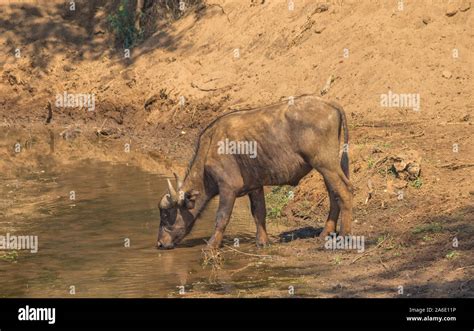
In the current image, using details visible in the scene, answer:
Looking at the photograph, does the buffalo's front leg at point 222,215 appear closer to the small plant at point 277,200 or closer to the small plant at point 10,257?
the small plant at point 277,200

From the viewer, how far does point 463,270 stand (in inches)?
468

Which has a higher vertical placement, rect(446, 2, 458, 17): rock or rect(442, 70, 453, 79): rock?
rect(446, 2, 458, 17): rock

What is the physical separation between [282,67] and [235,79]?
1.34 m

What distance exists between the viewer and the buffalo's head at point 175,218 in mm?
15430

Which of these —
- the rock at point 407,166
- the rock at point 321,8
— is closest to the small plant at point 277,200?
the rock at point 407,166

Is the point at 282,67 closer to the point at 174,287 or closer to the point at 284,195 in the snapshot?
the point at 284,195

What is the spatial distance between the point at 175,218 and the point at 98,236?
4.96ft

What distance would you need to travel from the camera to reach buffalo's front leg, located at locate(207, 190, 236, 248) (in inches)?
589

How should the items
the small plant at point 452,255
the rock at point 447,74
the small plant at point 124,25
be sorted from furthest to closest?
1. the small plant at point 124,25
2. the rock at point 447,74
3. the small plant at point 452,255

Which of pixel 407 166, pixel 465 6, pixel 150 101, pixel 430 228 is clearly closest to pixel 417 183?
pixel 407 166

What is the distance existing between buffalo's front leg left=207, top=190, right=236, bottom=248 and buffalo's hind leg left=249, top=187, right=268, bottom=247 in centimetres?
55

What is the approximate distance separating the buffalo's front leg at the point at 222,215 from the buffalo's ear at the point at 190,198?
1.72ft

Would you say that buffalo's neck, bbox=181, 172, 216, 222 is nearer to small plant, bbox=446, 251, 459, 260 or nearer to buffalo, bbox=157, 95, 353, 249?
buffalo, bbox=157, 95, 353, 249

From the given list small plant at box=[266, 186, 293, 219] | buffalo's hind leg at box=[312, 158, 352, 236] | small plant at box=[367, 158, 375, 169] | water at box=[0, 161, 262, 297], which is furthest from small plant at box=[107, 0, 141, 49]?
buffalo's hind leg at box=[312, 158, 352, 236]
